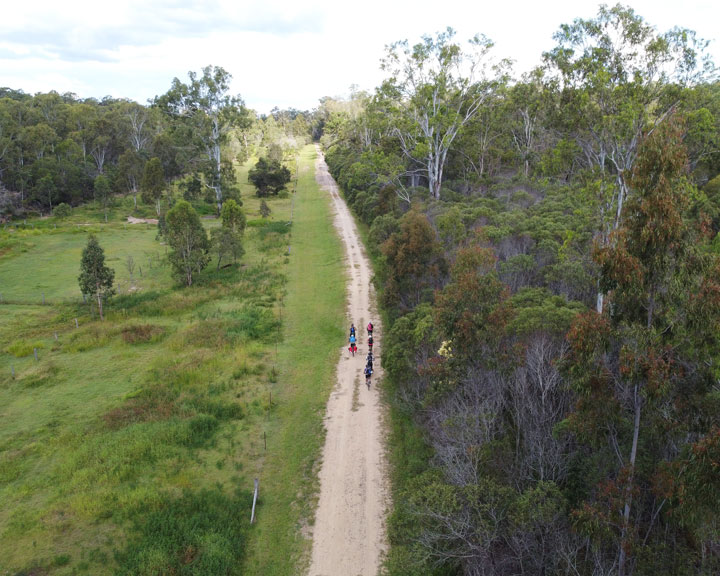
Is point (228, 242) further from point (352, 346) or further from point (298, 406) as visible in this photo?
point (298, 406)

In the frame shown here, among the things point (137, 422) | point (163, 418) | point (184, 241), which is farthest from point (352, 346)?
point (184, 241)

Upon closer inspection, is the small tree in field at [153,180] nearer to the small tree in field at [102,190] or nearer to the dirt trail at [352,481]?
the small tree in field at [102,190]

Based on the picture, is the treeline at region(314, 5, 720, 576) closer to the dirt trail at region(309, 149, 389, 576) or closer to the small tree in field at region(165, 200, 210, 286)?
the dirt trail at region(309, 149, 389, 576)

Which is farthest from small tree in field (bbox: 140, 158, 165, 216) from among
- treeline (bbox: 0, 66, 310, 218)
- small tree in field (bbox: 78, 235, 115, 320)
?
small tree in field (bbox: 78, 235, 115, 320)

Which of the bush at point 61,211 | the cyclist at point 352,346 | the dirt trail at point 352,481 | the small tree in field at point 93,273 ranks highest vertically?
the bush at point 61,211

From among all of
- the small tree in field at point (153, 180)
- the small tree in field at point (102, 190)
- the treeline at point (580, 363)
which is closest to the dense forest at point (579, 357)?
the treeline at point (580, 363)

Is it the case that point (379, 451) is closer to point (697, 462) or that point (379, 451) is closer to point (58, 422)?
point (697, 462)
